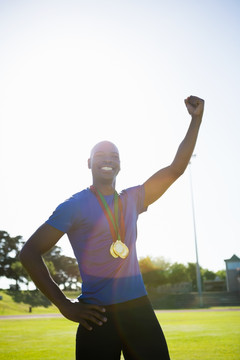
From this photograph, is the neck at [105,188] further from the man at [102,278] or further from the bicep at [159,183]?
the bicep at [159,183]

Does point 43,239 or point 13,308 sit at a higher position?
point 43,239

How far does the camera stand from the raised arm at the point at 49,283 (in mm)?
2346

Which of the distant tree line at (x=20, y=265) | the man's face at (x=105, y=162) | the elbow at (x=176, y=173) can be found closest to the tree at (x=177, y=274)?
the distant tree line at (x=20, y=265)

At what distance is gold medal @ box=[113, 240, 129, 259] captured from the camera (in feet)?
8.43

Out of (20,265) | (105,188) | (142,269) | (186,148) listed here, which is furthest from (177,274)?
(105,188)

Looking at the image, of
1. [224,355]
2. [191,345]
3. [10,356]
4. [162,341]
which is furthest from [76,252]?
[191,345]

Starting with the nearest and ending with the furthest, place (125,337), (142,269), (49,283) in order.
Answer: (49,283) → (125,337) → (142,269)

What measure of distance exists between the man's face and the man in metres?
0.22

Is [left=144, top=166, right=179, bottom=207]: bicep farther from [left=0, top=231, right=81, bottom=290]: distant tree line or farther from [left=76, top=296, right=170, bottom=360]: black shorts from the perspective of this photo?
[left=0, top=231, right=81, bottom=290]: distant tree line

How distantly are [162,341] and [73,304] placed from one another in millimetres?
750

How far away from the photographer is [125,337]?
250 centimetres

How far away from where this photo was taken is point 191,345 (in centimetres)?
982

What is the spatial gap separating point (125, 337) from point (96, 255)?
0.62m

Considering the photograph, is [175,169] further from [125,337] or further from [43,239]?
[125,337]
